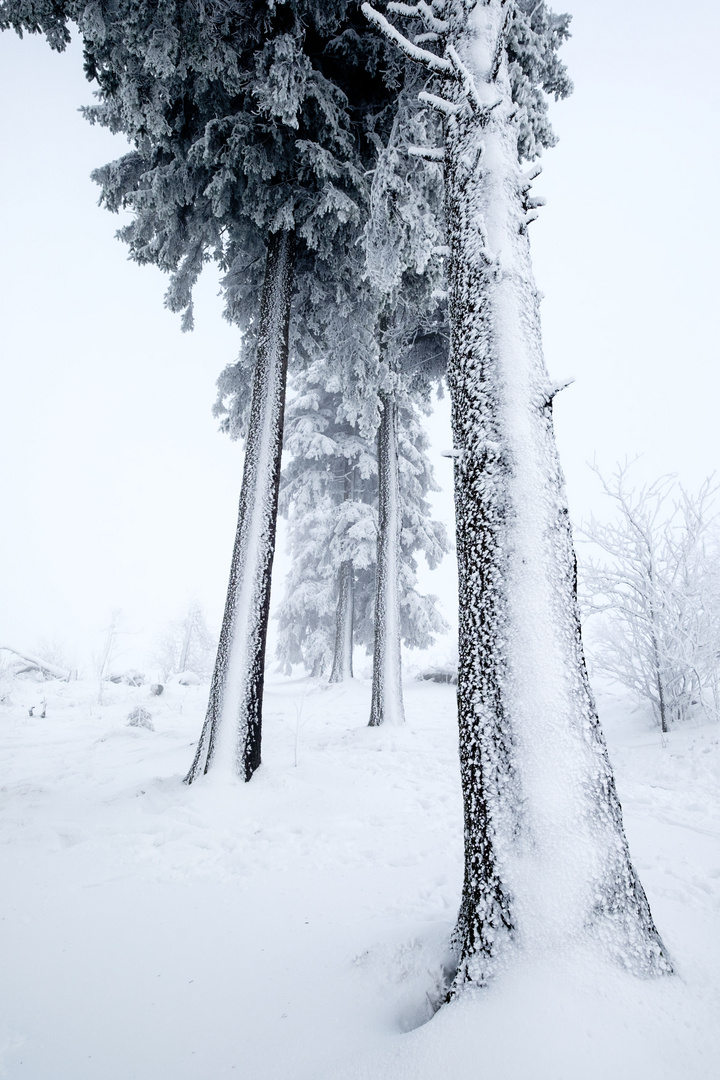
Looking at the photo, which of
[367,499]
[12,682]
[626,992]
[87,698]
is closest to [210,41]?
[626,992]

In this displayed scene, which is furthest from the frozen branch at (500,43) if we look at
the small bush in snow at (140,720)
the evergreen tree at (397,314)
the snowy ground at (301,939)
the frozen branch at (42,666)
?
the frozen branch at (42,666)

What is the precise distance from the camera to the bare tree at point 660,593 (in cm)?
724

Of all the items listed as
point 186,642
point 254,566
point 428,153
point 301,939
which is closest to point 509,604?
point 301,939

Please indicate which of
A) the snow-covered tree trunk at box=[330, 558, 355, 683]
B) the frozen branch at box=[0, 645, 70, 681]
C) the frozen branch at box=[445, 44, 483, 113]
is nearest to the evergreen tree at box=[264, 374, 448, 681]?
the snow-covered tree trunk at box=[330, 558, 355, 683]

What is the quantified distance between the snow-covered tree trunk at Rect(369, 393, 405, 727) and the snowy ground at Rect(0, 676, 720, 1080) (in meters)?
2.93

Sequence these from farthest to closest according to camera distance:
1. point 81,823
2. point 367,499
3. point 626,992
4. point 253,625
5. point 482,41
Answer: point 367,499 < point 253,625 < point 81,823 < point 482,41 < point 626,992

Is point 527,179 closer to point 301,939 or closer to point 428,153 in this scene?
point 428,153

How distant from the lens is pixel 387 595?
977 cm

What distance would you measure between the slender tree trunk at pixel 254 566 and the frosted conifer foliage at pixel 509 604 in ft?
12.7

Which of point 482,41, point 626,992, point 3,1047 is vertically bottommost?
point 3,1047

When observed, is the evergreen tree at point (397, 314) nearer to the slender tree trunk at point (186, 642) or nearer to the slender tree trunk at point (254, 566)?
the slender tree trunk at point (254, 566)

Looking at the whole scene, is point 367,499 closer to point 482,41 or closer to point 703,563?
point 703,563

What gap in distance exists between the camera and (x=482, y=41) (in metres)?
2.96

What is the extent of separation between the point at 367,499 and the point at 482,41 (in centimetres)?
1475
